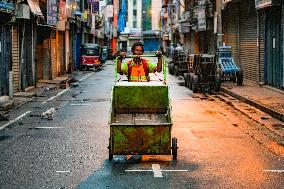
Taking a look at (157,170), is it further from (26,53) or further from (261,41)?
(26,53)

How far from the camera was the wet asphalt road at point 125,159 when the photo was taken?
805 cm

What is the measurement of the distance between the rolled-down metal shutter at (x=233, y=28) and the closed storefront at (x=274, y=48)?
6.59 meters

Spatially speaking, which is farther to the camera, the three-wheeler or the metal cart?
the metal cart

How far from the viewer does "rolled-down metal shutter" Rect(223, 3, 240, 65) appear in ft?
104

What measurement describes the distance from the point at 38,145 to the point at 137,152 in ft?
9.33

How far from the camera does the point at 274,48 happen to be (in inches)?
923

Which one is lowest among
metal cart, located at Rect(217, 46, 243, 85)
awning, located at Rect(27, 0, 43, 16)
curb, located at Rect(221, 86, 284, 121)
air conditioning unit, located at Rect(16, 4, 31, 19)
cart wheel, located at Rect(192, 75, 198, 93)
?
curb, located at Rect(221, 86, 284, 121)

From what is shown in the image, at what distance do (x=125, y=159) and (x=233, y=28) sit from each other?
24479mm

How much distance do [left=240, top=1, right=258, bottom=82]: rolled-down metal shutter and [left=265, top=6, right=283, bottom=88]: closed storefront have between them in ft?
7.44

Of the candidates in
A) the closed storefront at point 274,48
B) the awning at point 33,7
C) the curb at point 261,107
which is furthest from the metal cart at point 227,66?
the awning at point 33,7

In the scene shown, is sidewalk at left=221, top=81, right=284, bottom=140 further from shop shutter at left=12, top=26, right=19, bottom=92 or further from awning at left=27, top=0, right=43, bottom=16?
awning at left=27, top=0, right=43, bottom=16

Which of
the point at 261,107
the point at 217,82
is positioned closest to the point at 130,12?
the point at 217,82

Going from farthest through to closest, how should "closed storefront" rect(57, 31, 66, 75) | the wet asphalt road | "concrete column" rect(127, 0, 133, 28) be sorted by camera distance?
"concrete column" rect(127, 0, 133, 28), "closed storefront" rect(57, 31, 66, 75), the wet asphalt road

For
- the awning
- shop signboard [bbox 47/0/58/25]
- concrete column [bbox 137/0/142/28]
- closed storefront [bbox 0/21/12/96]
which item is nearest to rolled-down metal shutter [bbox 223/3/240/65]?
shop signboard [bbox 47/0/58/25]
